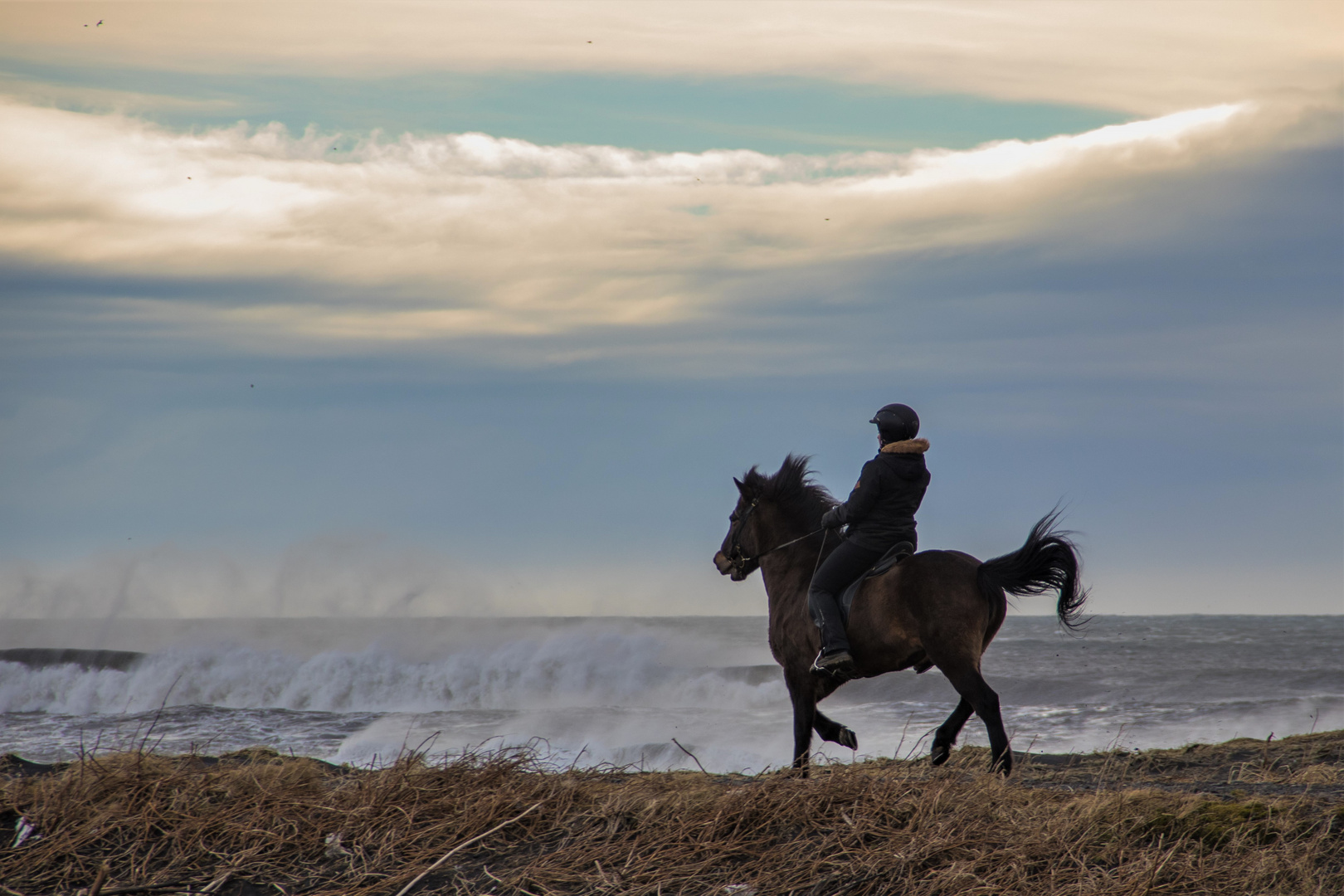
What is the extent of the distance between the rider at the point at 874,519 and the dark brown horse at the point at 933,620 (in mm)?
157

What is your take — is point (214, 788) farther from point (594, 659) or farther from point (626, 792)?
point (594, 659)

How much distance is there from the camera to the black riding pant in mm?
7309

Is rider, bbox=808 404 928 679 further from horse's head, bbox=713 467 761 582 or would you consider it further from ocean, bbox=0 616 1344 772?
ocean, bbox=0 616 1344 772

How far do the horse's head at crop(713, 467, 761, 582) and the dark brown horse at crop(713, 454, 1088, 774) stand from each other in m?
0.55

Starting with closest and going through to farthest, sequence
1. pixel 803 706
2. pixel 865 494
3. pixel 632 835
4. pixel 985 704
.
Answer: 1. pixel 632 835
2. pixel 985 704
3. pixel 865 494
4. pixel 803 706

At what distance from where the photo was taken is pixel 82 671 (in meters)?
26.1

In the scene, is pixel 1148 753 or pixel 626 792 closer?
pixel 626 792

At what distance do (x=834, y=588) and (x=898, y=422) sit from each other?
4.53ft

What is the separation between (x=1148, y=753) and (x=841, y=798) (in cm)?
683

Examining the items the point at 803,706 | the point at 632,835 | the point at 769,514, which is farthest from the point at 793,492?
the point at 632,835

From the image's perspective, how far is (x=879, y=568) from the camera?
7.33 meters

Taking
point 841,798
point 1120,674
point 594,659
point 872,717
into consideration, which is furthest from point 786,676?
point 1120,674

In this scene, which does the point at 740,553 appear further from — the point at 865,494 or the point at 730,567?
the point at 865,494

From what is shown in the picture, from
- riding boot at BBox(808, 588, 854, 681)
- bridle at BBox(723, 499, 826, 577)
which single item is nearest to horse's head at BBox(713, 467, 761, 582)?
bridle at BBox(723, 499, 826, 577)
